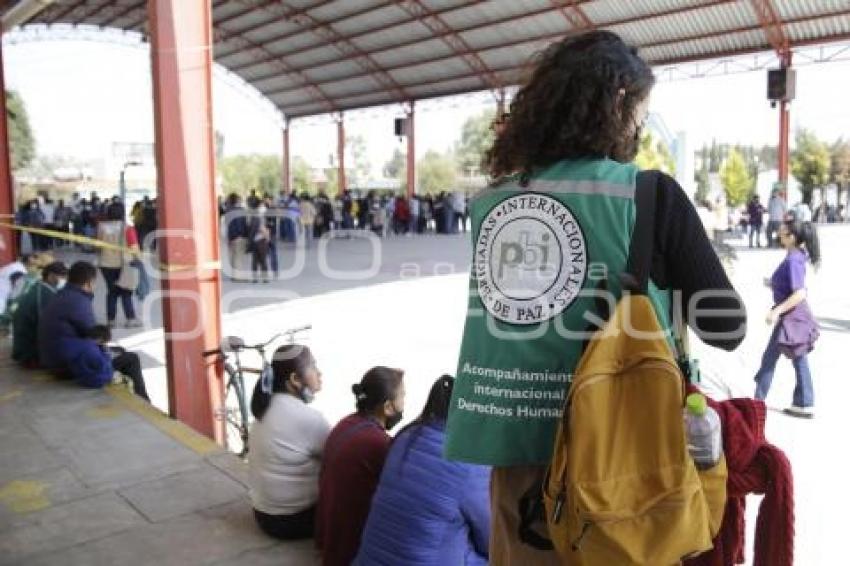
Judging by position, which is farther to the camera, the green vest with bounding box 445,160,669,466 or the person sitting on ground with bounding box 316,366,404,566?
the person sitting on ground with bounding box 316,366,404,566

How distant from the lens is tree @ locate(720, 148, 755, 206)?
4709cm

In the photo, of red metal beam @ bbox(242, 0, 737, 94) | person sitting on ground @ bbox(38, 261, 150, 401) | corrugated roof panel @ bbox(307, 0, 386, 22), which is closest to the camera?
person sitting on ground @ bbox(38, 261, 150, 401)

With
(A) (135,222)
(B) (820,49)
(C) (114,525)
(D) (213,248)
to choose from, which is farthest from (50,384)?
(B) (820,49)

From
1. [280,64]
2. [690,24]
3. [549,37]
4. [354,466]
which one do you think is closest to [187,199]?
[354,466]

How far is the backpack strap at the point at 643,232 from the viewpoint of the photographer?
131 cm

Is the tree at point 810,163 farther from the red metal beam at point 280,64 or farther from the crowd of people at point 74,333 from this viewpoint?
the crowd of people at point 74,333

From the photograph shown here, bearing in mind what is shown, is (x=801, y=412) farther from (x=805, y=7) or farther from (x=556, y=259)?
(x=805, y=7)

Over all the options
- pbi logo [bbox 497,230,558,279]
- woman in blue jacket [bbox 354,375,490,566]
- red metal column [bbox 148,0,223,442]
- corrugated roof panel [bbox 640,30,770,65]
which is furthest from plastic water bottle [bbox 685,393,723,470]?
corrugated roof panel [bbox 640,30,770,65]

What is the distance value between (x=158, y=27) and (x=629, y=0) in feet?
55.6

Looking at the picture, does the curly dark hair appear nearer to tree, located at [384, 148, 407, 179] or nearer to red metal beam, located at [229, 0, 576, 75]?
red metal beam, located at [229, 0, 576, 75]

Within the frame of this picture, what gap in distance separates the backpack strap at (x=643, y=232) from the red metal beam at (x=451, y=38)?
22.3m

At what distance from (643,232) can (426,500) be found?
4.69 ft

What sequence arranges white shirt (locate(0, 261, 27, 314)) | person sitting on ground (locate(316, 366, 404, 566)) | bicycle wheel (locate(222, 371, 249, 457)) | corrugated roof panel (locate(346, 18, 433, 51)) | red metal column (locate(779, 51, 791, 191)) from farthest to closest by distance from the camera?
1. corrugated roof panel (locate(346, 18, 433, 51))
2. red metal column (locate(779, 51, 791, 191))
3. white shirt (locate(0, 261, 27, 314))
4. bicycle wheel (locate(222, 371, 249, 457))
5. person sitting on ground (locate(316, 366, 404, 566))

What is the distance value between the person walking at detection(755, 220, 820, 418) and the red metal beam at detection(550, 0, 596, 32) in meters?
15.4
